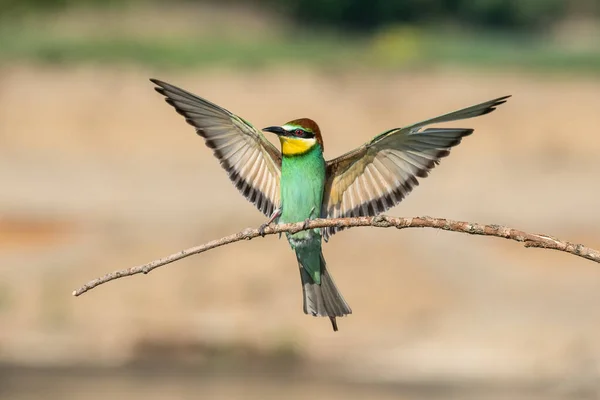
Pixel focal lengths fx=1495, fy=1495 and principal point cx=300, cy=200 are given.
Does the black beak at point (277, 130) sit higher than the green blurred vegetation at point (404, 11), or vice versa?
the green blurred vegetation at point (404, 11)

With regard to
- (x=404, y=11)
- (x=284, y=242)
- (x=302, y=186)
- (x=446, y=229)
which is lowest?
(x=446, y=229)

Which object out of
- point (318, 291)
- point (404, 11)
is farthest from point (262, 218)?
point (404, 11)

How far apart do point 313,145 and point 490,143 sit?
1453 cm

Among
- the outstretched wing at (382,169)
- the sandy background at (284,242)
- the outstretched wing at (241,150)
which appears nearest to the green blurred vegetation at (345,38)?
the sandy background at (284,242)

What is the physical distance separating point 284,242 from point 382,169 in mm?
9196

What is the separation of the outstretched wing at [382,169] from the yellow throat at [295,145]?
67 mm

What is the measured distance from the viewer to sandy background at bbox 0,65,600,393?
11.9m

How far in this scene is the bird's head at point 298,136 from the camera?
11.9ft

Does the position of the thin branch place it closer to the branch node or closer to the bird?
the branch node

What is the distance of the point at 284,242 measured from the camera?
41.8 ft

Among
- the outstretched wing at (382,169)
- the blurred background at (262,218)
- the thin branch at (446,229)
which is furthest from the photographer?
the blurred background at (262,218)

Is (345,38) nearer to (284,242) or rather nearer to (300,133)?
(284,242)

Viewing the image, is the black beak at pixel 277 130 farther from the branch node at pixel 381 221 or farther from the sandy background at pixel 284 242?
the sandy background at pixel 284 242

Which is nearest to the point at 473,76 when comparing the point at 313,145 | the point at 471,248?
the point at 471,248
